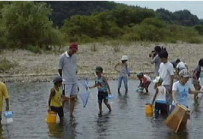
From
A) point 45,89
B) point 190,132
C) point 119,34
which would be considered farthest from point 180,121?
point 119,34

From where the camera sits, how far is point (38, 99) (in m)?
15.6

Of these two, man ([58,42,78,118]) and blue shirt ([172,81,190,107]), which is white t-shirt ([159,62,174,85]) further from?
man ([58,42,78,118])

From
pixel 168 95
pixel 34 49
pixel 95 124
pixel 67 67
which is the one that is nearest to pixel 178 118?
pixel 168 95

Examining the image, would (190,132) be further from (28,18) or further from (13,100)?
(28,18)

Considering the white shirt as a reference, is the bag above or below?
below

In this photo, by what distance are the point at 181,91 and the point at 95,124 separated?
222cm

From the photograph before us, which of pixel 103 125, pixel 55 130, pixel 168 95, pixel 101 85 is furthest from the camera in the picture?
pixel 101 85

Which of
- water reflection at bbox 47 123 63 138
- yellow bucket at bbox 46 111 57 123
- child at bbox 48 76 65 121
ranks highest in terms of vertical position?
child at bbox 48 76 65 121

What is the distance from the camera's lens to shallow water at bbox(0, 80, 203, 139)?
→ 9.95 meters

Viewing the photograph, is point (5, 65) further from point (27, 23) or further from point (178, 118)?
point (178, 118)

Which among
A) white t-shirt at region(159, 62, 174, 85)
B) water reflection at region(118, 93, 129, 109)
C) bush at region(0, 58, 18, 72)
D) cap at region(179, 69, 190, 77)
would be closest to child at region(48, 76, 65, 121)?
white t-shirt at region(159, 62, 174, 85)

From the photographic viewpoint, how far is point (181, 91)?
10016mm

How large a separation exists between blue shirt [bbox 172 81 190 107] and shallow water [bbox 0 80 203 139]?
0.63 meters

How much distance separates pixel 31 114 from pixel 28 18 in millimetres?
22975
